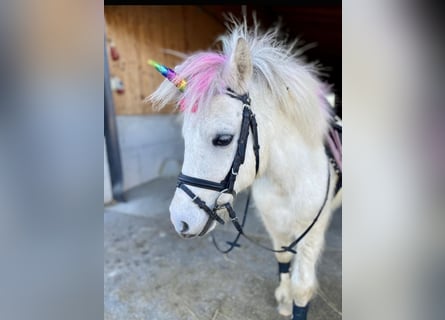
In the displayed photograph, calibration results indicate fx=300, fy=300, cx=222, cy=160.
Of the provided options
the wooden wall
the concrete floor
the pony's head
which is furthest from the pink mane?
the wooden wall

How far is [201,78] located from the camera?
3.05 feet

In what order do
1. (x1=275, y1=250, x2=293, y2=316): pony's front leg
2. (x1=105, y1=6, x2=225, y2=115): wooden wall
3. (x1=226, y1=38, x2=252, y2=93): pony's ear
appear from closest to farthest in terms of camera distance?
(x1=226, y1=38, x2=252, y2=93): pony's ear → (x1=275, y1=250, x2=293, y2=316): pony's front leg → (x1=105, y1=6, x2=225, y2=115): wooden wall

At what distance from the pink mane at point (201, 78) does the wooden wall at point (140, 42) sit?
2312 millimetres

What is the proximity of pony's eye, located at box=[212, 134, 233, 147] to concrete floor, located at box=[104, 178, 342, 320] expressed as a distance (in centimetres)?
111

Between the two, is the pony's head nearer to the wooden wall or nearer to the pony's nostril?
the pony's nostril

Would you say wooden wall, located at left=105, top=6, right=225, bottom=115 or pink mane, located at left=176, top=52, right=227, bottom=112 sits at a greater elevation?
wooden wall, located at left=105, top=6, right=225, bottom=115

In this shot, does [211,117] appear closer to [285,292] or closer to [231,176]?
[231,176]

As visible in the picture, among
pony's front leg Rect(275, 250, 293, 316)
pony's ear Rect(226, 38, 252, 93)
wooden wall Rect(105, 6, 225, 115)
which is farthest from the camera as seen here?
wooden wall Rect(105, 6, 225, 115)

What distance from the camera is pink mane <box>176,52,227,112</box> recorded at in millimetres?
917

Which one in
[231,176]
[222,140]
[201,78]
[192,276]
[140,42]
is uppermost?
[140,42]

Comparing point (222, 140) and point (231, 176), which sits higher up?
point (222, 140)

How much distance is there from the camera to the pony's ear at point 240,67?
0.90 meters

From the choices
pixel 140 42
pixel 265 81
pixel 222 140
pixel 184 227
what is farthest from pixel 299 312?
pixel 140 42

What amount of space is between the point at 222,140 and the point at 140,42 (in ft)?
10.1
